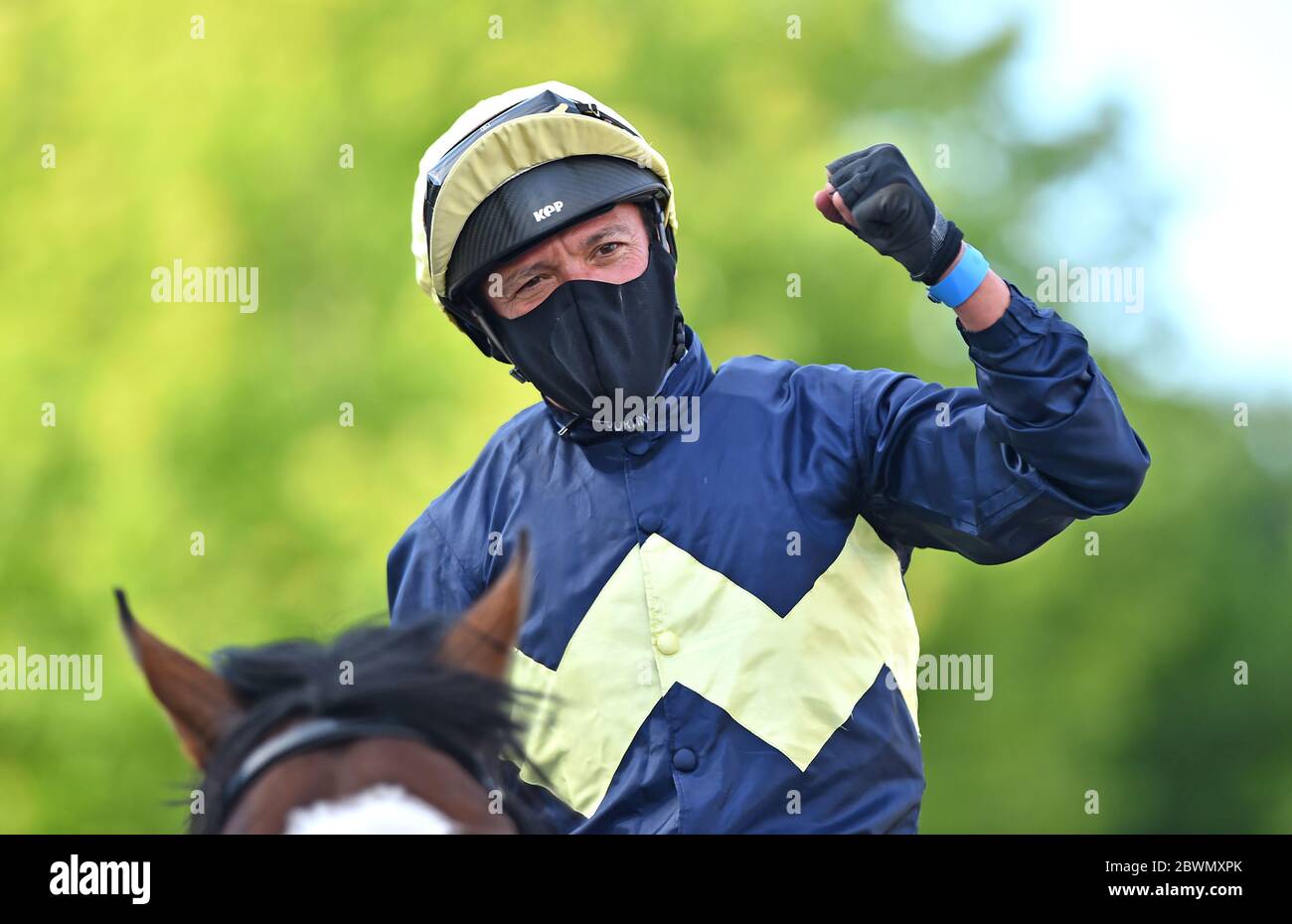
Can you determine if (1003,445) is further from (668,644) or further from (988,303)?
(668,644)

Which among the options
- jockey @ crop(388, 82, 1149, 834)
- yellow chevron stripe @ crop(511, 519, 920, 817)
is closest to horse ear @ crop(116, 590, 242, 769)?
jockey @ crop(388, 82, 1149, 834)

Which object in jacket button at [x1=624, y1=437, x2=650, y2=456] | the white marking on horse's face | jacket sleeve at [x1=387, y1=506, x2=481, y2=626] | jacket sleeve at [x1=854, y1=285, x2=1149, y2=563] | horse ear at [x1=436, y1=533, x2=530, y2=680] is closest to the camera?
the white marking on horse's face

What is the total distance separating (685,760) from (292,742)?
2.88 feet

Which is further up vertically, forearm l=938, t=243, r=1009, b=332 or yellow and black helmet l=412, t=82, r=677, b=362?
yellow and black helmet l=412, t=82, r=677, b=362

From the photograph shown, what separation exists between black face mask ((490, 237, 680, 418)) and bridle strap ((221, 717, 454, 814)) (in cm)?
102

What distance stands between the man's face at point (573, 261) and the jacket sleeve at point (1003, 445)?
45 cm

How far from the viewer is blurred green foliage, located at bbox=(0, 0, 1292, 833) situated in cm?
654

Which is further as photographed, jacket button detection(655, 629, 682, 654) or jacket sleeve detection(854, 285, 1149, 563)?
jacket button detection(655, 629, 682, 654)

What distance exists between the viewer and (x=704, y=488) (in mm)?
2379

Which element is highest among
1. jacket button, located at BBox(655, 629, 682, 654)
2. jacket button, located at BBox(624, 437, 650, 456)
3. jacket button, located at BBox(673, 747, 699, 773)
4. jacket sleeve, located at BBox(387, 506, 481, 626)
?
jacket button, located at BBox(624, 437, 650, 456)

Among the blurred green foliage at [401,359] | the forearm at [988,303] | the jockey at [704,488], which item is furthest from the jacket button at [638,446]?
the blurred green foliage at [401,359]

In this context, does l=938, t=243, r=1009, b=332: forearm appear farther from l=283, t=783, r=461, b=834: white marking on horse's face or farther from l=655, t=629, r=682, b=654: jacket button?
l=283, t=783, r=461, b=834: white marking on horse's face

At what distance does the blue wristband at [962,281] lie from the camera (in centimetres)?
208

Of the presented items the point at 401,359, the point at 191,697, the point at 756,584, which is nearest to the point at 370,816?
the point at 191,697
